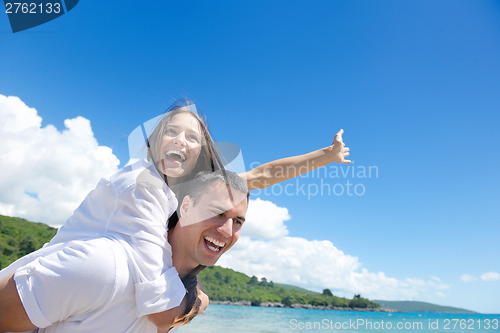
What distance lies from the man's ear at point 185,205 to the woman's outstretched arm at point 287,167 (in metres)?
0.78

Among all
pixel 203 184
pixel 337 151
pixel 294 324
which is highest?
pixel 337 151

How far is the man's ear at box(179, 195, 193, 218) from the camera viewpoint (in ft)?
6.21

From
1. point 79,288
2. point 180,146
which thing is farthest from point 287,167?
point 79,288

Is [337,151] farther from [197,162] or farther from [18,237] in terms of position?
[18,237]

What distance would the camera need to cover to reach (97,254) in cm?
133

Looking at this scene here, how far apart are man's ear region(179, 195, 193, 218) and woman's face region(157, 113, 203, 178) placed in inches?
12.3

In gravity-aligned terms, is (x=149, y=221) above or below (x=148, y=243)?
above

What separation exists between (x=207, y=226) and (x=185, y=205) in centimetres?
18

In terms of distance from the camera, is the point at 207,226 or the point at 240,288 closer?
the point at 207,226

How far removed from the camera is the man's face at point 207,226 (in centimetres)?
180

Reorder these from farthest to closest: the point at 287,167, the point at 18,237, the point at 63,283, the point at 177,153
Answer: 1. the point at 18,237
2. the point at 287,167
3. the point at 177,153
4. the point at 63,283

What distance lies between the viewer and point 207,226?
1.81m

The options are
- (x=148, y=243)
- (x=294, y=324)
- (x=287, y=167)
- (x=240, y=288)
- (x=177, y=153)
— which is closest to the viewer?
(x=148, y=243)

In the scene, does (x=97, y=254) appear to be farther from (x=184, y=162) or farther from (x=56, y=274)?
(x=184, y=162)
